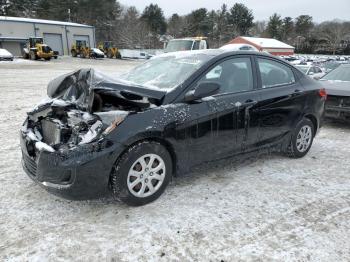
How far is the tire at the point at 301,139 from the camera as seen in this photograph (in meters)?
5.05

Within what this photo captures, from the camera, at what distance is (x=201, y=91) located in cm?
368

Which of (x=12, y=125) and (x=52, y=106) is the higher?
(x=52, y=106)

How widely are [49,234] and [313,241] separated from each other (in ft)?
7.82

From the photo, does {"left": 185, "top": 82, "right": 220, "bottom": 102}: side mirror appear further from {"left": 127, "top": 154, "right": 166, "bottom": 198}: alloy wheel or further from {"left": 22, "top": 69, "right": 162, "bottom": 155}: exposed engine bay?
{"left": 127, "top": 154, "right": 166, "bottom": 198}: alloy wheel

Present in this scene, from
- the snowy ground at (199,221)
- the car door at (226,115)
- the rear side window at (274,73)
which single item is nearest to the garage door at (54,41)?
the snowy ground at (199,221)

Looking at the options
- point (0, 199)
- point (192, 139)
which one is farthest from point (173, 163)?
point (0, 199)

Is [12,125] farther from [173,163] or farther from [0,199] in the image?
[173,163]

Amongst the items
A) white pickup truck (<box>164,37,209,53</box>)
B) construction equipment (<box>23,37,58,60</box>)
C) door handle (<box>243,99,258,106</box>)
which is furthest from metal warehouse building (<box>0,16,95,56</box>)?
door handle (<box>243,99,258,106</box>)

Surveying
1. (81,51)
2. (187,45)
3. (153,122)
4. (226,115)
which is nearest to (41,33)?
(81,51)

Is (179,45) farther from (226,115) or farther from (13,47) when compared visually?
(13,47)

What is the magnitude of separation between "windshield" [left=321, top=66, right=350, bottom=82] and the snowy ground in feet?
13.3

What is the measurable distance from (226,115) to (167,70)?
958 mm

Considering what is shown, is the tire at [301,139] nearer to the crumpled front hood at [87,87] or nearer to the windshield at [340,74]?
Answer: the crumpled front hood at [87,87]

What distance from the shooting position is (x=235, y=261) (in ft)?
8.98
